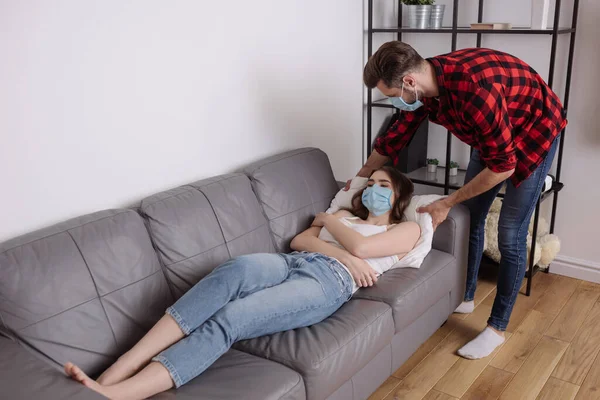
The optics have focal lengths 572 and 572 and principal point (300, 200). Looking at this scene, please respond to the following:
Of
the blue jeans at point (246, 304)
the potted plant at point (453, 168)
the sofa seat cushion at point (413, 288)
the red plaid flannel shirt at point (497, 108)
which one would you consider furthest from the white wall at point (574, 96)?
the blue jeans at point (246, 304)

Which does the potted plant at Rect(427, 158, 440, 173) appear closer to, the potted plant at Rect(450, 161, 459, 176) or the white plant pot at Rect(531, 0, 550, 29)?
the potted plant at Rect(450, 161, 459, 176)

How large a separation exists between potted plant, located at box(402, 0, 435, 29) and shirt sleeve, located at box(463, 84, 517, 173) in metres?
1.02

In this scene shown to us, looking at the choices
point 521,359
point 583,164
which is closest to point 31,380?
point 521,359

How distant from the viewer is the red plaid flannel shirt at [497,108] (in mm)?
2000

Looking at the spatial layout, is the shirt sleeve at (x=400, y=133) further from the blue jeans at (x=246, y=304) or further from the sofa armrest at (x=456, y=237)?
the blue jeans at (x=246, y=304)

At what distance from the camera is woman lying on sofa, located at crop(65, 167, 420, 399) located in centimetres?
162

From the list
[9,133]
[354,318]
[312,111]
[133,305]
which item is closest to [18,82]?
[9,133]

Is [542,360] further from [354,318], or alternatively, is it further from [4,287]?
[4,287]

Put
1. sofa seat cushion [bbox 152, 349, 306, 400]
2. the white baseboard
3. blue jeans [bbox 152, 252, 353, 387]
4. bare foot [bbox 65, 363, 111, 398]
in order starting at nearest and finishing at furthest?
bare foot [bbox 65, 363, 111, 398] → sofa seat cushion [bbox 152, 349, 306, 400] → blue jeans [bbox 152, 252, 353, 387] → the white baseboard

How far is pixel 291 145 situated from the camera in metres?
2.87

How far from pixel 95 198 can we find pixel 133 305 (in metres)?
0.44

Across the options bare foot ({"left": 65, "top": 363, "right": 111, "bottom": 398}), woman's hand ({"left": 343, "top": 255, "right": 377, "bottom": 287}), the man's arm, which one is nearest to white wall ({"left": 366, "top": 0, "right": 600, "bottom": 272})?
the man's arm

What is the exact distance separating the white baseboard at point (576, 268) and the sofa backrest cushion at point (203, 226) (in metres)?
1.76

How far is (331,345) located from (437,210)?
2.76 feet
